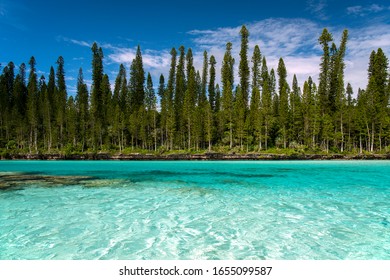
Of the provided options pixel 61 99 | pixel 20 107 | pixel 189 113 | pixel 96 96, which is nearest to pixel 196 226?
pixel 189 113

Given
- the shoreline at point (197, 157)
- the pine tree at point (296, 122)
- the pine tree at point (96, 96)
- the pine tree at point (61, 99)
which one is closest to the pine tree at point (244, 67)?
the pine tree at point (296, 122)

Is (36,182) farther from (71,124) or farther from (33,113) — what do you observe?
(33,113)

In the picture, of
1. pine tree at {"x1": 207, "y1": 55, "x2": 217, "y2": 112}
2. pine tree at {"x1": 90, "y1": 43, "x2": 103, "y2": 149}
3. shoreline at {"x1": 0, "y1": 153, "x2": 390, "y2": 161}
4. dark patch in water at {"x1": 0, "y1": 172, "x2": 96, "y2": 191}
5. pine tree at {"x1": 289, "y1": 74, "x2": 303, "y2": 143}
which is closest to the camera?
dark patch in water at {"x1": 0, "y1": 172, "x2": 96, "y2": 191}

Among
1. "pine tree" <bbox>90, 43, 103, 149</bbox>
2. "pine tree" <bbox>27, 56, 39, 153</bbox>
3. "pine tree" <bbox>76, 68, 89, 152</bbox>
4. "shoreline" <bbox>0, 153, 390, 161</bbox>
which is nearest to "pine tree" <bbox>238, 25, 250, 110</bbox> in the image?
"shoreline" <bbox>0, 153, 390, 161</bbox>

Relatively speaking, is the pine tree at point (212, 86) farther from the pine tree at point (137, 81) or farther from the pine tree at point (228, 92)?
the pine tree at point (137, 81)

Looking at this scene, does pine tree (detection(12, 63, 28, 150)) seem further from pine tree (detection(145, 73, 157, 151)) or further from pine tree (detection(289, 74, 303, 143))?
pine tree (detection(289, 74, 303, 143))

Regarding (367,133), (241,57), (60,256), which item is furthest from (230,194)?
(241,57)

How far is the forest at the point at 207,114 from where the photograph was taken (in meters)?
49.0

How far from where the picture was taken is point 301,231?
6.22m

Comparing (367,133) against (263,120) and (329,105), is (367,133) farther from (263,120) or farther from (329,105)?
(263,120)

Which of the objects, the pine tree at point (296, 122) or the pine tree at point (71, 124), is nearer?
the pine tree at point (296, 122)

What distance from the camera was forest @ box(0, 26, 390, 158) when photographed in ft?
161

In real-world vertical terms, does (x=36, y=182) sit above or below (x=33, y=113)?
below

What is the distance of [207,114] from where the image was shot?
176ft
